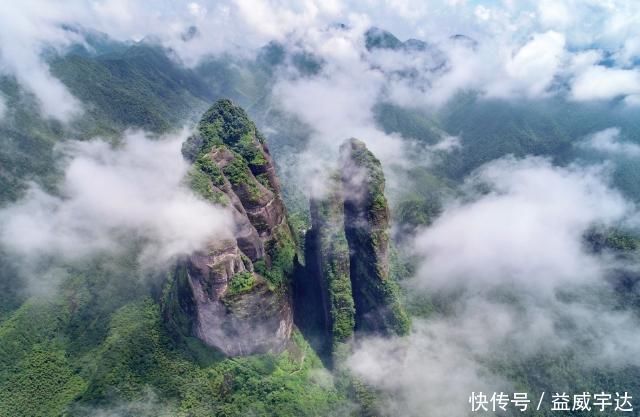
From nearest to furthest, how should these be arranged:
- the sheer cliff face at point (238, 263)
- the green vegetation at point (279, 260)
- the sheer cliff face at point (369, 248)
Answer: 1. the sheer cliff face at point (238, 263)
2. the green vegetation at point (279, 260)
3. the sheer cliff face at point (369, 248)

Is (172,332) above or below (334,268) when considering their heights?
below

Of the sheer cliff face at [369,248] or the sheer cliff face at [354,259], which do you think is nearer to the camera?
the sheer cliff face at [369,248]

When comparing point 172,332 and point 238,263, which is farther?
point 172,332

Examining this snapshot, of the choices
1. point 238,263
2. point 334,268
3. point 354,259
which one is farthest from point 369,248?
point 238,263

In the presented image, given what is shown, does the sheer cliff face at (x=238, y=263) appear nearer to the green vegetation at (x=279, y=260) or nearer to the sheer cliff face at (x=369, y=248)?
the green vegetation at (x=279, y=260)

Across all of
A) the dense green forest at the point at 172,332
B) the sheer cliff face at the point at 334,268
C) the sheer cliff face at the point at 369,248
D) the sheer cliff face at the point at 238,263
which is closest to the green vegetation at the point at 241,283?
the sheer cliff face at the point at 238,263

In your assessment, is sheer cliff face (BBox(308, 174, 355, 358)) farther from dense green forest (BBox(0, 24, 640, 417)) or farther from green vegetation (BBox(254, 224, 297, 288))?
green vegetation (BBox(254, 224, 297, 288))

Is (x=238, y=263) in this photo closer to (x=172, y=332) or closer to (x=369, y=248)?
(x=172, y=332)

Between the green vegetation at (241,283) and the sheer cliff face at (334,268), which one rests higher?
the sheer cliff face at (334,268)

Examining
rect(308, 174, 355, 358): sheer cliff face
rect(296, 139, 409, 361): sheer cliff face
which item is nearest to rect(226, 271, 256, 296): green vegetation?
rect(308, 174, 355, 358): sheer cliff face

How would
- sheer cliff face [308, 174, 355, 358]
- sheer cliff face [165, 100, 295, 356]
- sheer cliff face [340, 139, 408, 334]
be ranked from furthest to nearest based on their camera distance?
sheer cliff face [308, 174, 355, 358] → sheer cliff face [340, 139, 408, 334] → sheer cliff face [165, 100, 295, 356]
